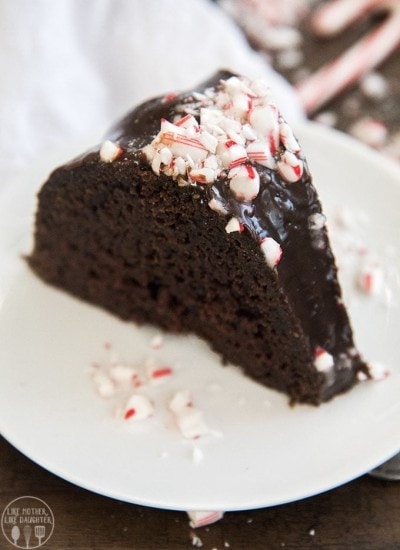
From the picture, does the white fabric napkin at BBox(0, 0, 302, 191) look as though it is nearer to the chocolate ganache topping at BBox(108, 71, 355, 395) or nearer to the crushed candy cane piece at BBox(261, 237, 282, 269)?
the chocolate ganache topping at BBox(108, 71, 355, 395)

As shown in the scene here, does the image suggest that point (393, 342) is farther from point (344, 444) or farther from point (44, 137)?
point (44, 137)

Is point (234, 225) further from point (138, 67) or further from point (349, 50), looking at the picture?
point (349, 50)

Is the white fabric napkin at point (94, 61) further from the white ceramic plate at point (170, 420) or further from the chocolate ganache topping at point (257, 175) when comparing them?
the chocolate ganache topping at point (257, 175)

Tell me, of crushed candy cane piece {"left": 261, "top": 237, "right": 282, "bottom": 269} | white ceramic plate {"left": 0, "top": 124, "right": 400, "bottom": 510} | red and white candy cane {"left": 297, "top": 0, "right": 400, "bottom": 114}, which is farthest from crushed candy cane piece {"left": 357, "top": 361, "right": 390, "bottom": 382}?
red and white candy cane {"left": 297, "top": 0, "right": 400, "bottom": 114}

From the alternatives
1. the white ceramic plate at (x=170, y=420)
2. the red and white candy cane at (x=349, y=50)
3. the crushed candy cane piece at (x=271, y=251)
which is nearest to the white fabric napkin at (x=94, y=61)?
the red and white candy cane at (x=349, y=50)

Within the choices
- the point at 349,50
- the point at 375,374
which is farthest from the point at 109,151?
the point at 349,50

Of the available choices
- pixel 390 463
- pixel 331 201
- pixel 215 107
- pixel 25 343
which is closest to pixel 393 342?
pixel 390 463
